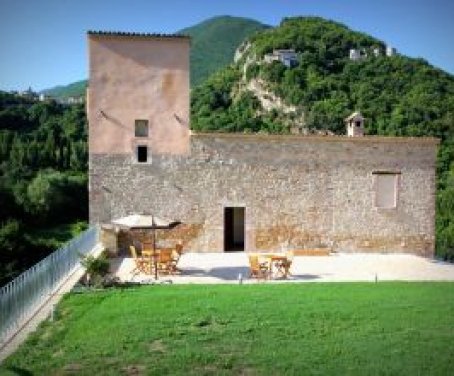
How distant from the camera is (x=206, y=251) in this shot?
16531 millimetres

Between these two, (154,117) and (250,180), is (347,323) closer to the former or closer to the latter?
(250,180)

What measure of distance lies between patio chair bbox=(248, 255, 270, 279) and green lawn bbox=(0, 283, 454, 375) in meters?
1.49

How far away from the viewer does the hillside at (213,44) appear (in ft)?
257

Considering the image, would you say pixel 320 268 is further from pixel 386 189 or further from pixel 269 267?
pixel 386 189

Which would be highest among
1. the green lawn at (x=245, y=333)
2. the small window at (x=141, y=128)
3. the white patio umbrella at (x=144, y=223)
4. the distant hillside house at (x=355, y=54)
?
the distant hillside house at (x=355, y=54)

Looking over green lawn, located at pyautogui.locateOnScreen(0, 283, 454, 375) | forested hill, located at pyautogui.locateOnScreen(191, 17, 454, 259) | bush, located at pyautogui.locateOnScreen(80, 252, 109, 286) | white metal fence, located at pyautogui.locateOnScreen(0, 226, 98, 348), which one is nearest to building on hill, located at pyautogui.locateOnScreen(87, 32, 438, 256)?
white metal fence, located at pyautogui.locateOnScreen(0, 226, 98, 348)

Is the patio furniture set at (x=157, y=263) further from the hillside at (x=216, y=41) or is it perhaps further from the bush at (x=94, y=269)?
the hillside at (x=216, y=41)

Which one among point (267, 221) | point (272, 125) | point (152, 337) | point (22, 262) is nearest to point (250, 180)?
point (267, 221)

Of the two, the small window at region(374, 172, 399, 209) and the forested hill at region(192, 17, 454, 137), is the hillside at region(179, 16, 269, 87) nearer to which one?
the forested hill at region(192, 17, 454, 137)

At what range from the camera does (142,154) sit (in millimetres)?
16438

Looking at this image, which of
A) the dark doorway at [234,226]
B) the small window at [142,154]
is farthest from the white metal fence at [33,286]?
the dark doorway at [234,226]

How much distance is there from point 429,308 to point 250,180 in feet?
25.6

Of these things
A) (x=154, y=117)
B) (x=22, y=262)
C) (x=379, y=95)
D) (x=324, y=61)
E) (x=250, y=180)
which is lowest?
(x=22, y=262)

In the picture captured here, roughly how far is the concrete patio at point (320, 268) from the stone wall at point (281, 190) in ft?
2.34
